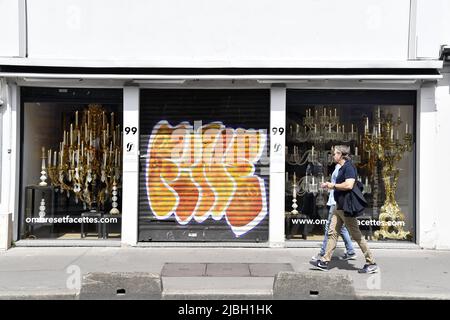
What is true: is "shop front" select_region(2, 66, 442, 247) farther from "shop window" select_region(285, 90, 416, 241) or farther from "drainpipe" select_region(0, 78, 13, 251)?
"drainpipe" select_region(0, 78, 13, 251)

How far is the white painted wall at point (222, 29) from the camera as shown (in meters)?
10.3

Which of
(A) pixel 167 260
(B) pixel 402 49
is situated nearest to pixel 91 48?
(A) pixel 167 260

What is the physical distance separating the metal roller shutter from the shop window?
63cm

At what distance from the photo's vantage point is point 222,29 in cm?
1031

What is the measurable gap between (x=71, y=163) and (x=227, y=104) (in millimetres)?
3327

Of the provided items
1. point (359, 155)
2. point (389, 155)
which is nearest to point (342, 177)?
point (359, 155)

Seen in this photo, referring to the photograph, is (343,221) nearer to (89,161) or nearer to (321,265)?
(321,265)

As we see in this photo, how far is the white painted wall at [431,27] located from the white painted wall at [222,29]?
0.26 m

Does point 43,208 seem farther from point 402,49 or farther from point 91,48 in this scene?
point 402,49

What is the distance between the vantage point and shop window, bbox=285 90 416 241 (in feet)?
35.1

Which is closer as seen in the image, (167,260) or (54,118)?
(167,260)

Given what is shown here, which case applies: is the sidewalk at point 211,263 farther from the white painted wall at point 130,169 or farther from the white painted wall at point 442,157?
the white painted wall at point 442,157

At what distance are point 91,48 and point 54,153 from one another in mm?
2243

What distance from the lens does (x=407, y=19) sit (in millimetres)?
10383
